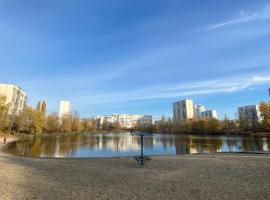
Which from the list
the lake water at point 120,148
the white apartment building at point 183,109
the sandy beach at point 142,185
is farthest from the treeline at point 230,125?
the sandy beach at point 142,185

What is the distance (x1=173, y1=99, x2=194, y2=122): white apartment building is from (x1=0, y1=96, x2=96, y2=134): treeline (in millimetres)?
57053

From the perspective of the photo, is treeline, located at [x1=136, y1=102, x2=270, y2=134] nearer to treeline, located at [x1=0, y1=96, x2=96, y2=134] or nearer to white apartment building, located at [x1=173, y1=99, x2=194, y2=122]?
white apartment building, located at [x1=173, y1=99, x2=194, y2=122]

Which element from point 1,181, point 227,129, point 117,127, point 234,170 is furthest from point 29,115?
point 117,127

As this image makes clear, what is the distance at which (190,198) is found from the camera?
16.0 ft

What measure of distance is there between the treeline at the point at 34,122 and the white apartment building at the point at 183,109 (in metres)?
57.1

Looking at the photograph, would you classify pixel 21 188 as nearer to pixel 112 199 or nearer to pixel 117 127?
pixel 112 199

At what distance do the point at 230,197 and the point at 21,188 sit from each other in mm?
5810

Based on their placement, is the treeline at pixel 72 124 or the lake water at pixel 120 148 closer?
the lake water at pixel 120 148

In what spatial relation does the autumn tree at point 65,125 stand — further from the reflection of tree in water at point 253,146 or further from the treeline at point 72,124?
the reflection of tree in water at point 253,146

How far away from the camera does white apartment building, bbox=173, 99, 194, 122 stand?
350 ft

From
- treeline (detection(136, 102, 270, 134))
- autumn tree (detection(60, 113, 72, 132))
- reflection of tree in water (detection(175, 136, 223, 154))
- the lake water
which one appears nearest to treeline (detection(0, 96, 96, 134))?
autumn tree (detection(60, 113, 72, 132))

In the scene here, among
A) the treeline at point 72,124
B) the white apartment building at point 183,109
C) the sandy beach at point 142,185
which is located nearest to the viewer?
the sandy beach at point 142,185

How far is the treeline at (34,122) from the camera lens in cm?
3556

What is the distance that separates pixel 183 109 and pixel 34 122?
7866cm
